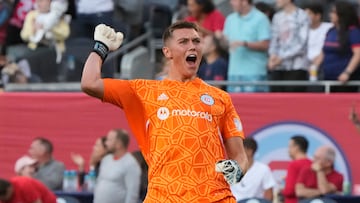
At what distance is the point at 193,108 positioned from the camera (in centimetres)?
756

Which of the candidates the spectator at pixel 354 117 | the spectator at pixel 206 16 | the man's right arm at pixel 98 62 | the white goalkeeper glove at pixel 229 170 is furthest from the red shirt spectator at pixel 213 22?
the white goalkeeper glove at pixel 229 170

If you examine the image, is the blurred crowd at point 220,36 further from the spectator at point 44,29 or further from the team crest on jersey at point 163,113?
the team crest on jersey at point 163,113

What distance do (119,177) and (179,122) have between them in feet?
18.8

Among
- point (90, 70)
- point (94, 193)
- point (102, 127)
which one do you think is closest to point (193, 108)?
point (90, 70)

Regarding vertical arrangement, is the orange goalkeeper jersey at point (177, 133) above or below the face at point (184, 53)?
below

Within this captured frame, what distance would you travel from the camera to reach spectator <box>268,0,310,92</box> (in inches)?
541

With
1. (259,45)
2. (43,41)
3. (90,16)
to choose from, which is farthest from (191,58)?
(43,41)

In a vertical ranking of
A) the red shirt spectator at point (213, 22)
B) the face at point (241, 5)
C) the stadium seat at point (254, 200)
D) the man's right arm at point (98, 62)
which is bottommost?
the stadium seat at point (254, 200)

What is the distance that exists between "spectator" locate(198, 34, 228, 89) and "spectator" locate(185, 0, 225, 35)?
0.18m

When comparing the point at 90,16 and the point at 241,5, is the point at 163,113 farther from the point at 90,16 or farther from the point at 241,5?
the point at 90,16

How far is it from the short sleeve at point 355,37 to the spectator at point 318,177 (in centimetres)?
135

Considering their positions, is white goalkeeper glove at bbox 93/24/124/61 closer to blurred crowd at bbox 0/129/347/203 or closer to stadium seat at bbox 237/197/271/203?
blurred crowd at bbox 0/129/347/203

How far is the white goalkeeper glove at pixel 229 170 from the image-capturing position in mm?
7301

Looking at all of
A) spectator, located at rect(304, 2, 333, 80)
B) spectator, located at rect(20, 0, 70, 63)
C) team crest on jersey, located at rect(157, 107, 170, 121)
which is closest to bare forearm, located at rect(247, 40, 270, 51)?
spectator, located at rect(304, 2, 333, 80)
